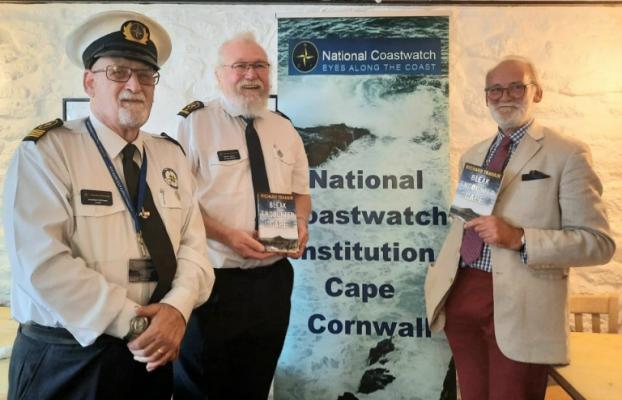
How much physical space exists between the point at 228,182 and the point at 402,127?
0.97 meters

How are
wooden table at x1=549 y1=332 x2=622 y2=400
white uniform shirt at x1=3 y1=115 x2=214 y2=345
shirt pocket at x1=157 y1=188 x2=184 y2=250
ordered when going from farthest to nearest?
wooden table at x1=549 y1=332 x2=622 y2=400 → shirt pocket at x1=157 y1=188 x2=184 y2=250 → white uniform shirt at x1=3 y1=115 x2=214 y2=345

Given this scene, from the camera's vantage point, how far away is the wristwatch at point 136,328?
121 centimetres

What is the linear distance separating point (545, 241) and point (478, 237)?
0.24 m

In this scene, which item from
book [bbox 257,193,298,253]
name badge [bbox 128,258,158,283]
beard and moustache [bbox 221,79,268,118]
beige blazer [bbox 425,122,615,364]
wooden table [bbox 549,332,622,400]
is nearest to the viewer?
name badge [bbox 128,258,158,283]

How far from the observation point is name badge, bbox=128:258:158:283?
128 cm

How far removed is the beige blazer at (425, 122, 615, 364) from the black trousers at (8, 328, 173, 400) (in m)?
1.29

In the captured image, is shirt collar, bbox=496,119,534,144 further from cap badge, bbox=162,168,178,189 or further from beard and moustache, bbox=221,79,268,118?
cap badge, bbox=162,168,178,189

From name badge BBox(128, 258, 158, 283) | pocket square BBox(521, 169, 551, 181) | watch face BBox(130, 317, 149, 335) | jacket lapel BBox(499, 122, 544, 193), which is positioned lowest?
watch face BBox(130, 317, 149, 335)

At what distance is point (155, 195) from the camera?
1382 millimetres

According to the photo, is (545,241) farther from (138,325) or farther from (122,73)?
(122,73)

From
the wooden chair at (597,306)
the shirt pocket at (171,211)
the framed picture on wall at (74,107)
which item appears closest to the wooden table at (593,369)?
Answer: the wooden chair at (597,306)

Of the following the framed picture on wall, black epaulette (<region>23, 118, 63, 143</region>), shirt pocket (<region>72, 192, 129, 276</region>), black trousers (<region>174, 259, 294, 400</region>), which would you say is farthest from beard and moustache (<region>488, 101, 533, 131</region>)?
the framed picture on wall

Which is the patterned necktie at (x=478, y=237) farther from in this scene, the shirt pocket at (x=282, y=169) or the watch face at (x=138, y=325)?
the watch face at (x=138, y=325)

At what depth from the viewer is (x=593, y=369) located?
1.70 m
